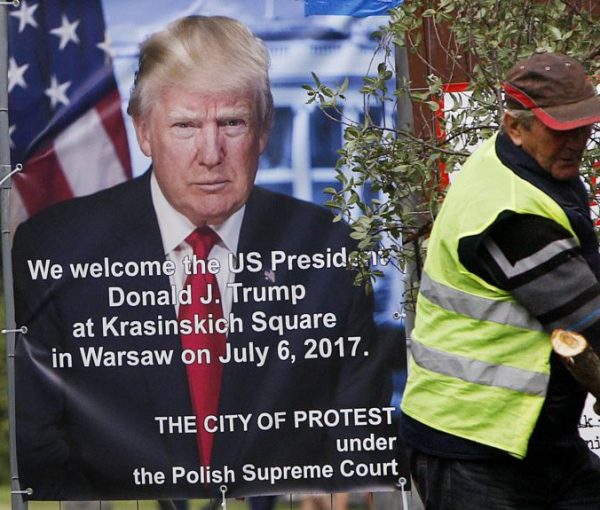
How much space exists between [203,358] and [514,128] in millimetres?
3334

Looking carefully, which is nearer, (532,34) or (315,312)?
(532,34)

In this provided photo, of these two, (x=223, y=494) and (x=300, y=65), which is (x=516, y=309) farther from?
(x=223, y=494)

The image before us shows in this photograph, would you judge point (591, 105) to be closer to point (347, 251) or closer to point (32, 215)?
point (347, 251)

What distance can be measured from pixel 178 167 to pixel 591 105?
135 inches

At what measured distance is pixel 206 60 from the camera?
679 cm

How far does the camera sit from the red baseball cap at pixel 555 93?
362 centimetres

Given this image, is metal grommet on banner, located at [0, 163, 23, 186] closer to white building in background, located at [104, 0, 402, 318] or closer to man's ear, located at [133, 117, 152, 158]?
Answer: man's ear, located at [133, 117, 152, 158]

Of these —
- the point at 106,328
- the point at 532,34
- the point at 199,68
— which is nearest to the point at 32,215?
the point at 106,328

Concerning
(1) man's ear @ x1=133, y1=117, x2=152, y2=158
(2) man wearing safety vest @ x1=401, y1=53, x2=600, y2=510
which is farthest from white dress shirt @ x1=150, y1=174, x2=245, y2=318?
(2) man wearing safety vest @ x1=401, y1=53, x2=600, y2=510

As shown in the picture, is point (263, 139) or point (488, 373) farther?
point (263, 139)

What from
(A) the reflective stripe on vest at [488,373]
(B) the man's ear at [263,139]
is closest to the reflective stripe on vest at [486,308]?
(A) the reflective stripe on vest at [488,373]

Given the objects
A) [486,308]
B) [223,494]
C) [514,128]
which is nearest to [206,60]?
[223,494]

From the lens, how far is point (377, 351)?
6738 mm

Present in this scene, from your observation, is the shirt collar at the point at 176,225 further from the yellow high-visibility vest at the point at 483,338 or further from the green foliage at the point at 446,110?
the yellow high-visibility vest at the point at 483,338
